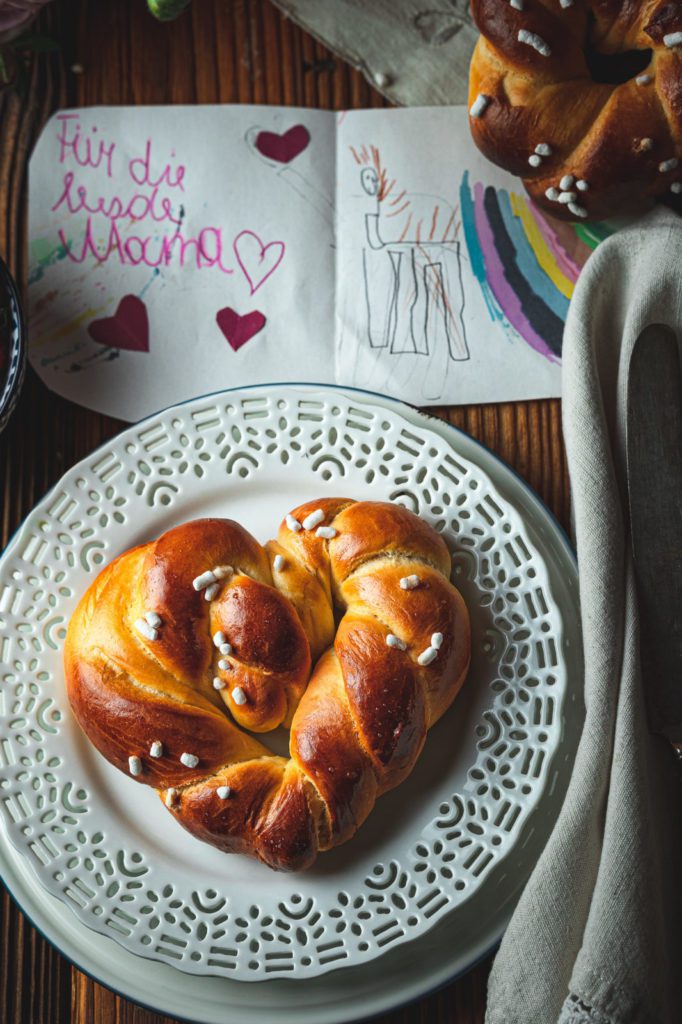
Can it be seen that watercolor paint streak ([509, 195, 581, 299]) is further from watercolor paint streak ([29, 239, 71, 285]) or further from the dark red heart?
watercolor paint streak ([29, 239, 71, 285])

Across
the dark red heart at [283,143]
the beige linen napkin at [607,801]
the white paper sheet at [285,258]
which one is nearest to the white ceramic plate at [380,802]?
the beige linen napkin at [607,801]

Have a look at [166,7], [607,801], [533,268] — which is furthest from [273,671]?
[166,7]

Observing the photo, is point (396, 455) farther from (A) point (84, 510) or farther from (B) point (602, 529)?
(A) point (84, 510)

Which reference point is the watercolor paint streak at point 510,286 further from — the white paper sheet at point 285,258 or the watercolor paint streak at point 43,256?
the watercolor paint streak at point 43,256

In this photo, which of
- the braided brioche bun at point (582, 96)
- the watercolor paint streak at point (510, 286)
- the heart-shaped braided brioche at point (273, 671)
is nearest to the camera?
the heart-shaped braided brioche at point (273, 671)

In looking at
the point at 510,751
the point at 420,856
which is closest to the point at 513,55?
the point at 510,751

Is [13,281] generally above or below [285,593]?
above

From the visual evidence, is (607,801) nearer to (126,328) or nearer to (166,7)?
(126,328)
